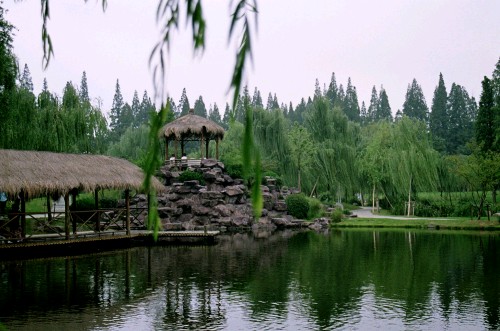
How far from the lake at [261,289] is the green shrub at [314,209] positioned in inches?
354

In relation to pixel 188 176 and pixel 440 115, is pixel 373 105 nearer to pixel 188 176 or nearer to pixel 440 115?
pixel 440 115

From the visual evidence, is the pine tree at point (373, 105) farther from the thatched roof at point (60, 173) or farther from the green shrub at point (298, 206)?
the thatched roof at point (60, 173)

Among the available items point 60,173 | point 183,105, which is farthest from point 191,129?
point 183,105

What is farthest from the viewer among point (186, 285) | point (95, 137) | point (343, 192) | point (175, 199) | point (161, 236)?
point (343, 192)

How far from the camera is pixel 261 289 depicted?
1080 centimetres

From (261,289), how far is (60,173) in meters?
7.70

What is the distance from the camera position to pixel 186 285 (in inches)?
442

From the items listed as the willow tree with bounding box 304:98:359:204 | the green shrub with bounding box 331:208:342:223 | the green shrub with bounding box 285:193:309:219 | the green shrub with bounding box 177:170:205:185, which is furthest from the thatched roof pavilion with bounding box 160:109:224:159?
the green shrub with bounding box 331:208:342:223

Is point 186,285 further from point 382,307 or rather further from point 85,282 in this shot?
point 382,307

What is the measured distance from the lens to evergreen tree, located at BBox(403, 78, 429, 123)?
62594mm

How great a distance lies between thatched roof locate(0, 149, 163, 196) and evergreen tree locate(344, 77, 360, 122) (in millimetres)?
49056

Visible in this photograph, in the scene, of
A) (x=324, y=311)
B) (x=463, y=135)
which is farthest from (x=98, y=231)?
(x=463, y=135)

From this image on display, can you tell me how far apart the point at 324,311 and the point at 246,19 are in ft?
27.9

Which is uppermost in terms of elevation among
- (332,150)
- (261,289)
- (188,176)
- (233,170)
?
(332,150)
